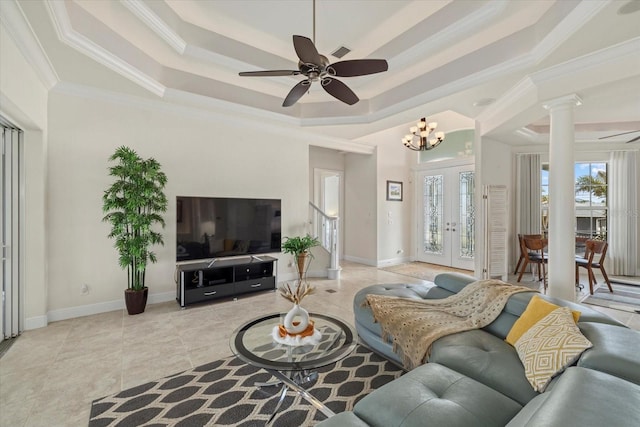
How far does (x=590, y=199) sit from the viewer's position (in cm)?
628

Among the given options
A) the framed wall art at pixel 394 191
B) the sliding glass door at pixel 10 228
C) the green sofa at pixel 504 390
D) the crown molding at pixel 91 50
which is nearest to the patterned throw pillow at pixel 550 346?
the green sofa at pixel 504 390

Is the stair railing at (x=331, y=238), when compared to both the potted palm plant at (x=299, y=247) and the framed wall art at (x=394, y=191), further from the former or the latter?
the framed wall art at (x=394, y=191)

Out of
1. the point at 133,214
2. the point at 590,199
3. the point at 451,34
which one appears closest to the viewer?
the point at 451,34

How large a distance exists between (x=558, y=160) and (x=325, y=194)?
199 inches

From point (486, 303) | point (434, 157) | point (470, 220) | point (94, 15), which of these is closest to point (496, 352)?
point (486, 303)

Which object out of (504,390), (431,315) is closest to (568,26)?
(431,315)

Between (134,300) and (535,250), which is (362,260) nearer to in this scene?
(535,250)

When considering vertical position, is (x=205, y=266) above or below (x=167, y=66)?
below

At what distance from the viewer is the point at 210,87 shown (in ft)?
13.9

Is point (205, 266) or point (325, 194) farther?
point (325, 194)

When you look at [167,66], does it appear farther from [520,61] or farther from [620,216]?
[620,216]

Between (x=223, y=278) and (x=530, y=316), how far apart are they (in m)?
3.69

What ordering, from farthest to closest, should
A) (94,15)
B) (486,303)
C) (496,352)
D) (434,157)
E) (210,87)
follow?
(434,157)
(210,87)
(94,15)
(486,303)
(496,352)

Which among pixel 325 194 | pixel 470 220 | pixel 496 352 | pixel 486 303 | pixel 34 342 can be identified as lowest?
pixel 34 342
